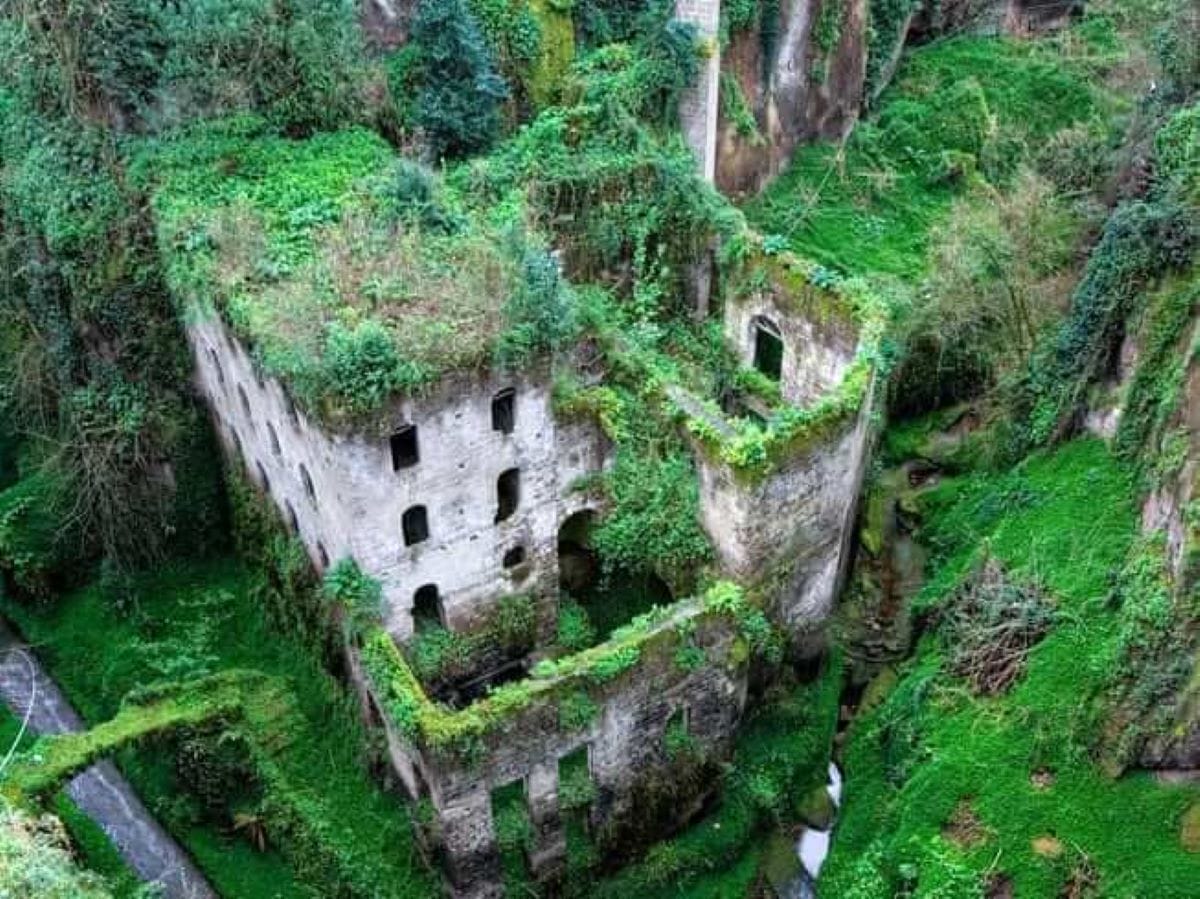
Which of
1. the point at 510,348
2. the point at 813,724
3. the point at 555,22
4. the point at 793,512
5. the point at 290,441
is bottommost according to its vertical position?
the point at 813,724

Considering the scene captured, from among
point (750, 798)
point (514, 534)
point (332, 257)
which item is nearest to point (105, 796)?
point (514, 534)

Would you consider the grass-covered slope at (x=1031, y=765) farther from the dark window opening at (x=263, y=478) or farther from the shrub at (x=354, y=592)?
the dark window opening at (x=263, y=478)

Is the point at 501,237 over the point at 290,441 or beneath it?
over

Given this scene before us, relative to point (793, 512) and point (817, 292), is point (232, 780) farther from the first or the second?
point (817, 292)

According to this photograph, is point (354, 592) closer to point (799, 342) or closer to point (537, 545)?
point (537, 545)

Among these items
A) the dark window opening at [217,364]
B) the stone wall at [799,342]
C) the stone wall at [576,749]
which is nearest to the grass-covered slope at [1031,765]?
the stone wall at [576,749]

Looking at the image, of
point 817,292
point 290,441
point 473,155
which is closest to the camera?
point 290,441

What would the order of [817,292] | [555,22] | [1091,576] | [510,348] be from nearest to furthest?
[510,348] → [1091,576] → [817,292] → [555,22]

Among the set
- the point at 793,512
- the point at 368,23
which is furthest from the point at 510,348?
the point at 368,23
